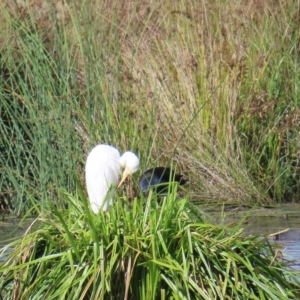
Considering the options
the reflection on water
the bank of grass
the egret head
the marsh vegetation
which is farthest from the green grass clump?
the bank of grass

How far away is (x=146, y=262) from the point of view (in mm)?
4008

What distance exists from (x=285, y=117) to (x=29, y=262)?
414 cm

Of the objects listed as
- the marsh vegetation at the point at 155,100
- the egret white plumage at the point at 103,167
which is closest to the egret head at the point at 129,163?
the egret white plumage at the point at 103,167

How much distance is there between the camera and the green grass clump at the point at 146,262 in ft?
13.0

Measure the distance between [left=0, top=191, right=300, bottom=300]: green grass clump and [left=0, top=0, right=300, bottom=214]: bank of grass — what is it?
2.71 meters

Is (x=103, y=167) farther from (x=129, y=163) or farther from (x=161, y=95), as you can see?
(x=161, y=95)

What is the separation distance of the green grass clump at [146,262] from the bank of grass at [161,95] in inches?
107

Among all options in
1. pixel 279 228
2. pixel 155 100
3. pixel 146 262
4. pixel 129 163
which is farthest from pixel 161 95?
pixel 146 262

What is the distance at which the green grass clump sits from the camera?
3.95 m

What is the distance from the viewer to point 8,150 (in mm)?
7621

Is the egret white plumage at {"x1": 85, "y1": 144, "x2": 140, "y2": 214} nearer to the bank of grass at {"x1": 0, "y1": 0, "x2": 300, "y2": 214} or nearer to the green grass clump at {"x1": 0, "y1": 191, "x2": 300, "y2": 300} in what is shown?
the bank of grass at {"x1": 0, "y1": 0, "x2": 300, "y2": 214}

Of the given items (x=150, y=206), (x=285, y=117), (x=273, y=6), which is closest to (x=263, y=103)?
(x=285, y=117)

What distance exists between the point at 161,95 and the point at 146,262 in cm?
443

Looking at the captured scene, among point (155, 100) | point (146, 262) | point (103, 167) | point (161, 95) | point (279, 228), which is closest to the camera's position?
point (146, 262)
